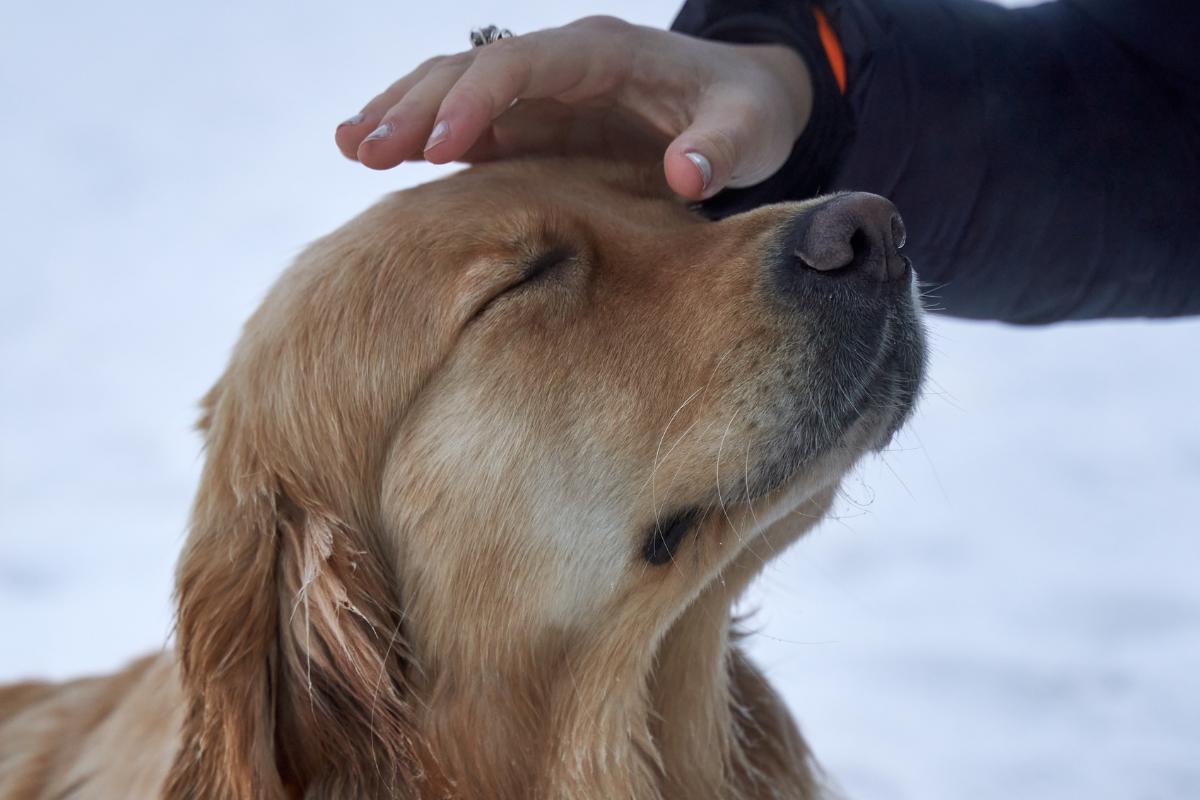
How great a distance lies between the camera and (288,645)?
6.46 ft

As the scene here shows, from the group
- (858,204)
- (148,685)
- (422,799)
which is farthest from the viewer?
(148,685)

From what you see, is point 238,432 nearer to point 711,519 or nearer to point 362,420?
point 362,420

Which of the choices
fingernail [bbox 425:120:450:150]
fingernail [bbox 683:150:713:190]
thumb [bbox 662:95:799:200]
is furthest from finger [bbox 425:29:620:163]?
fingernail [bbox 683:150:713:190]

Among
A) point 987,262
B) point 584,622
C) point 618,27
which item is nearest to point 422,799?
point 584,622

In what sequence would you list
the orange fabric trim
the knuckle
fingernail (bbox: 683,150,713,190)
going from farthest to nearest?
the orange fabric trim → the knuckle → fingernail (bbox: 683,150,713,190)

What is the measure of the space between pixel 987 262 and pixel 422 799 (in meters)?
1.81

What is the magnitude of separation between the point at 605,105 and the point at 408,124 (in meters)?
0.59

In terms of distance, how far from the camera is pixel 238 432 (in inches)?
81.9

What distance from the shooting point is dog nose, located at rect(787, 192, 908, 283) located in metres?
1.81

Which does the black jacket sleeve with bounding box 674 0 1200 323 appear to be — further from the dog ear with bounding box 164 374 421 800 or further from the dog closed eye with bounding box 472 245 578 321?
the dog ear with bounding box 164 374 421 800

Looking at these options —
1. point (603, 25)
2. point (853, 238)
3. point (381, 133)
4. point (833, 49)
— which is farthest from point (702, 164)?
point (833, 49)

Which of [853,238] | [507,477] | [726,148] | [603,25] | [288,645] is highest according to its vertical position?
[603,25]

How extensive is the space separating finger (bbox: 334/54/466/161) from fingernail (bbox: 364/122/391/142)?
47mm

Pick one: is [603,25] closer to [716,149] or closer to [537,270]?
[716,149]
